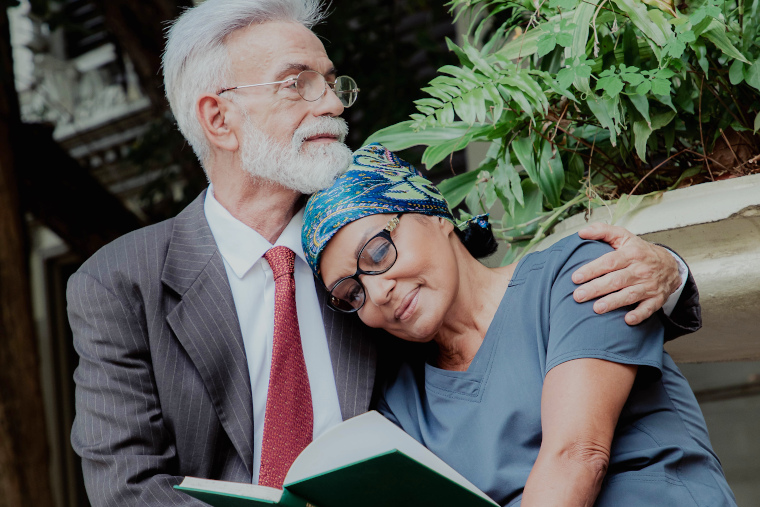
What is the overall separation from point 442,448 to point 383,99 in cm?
255

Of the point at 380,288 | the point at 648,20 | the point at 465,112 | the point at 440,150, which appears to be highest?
the point at 648,20

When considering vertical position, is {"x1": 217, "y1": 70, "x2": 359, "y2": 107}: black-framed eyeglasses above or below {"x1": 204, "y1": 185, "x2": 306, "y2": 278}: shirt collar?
above

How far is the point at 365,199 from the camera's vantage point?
1.58 m

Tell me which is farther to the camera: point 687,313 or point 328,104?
point 328,104

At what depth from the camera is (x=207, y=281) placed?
70.9 inches

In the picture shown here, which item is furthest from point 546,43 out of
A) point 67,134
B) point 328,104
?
point 67,134

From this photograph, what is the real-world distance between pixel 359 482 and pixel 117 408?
727 millimetres

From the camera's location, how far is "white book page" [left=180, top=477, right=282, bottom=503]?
115 centimetres

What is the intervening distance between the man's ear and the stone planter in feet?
3.09

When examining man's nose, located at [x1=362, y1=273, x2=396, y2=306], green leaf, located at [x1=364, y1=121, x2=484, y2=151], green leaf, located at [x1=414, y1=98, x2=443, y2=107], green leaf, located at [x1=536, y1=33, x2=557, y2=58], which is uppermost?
green leaf, located at [x1=536, y1=33, x2=557, y2=58]

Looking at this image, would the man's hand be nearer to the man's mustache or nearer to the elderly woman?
the elderly woman

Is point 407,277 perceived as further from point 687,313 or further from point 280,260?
point 687,313

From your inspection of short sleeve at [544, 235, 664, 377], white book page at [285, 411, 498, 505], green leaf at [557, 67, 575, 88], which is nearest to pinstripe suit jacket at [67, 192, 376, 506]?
white book page at [285, 411, 498, 505]

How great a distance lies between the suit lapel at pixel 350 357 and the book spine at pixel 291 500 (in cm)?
56
